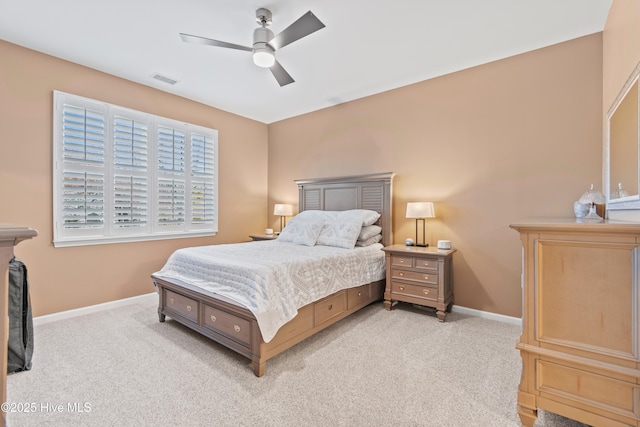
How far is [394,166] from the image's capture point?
411cm

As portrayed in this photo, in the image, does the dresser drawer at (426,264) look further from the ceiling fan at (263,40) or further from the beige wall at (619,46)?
the ceiling fan at (263,40)

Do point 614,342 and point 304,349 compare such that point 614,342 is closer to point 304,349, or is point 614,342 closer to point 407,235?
point 304,349

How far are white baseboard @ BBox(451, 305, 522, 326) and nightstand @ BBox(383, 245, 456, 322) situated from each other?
4.9 inches

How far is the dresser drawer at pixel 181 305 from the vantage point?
Result: 9.04 ft

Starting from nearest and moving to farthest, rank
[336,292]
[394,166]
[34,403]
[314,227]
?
[34,403] → [336,292] → [314,227] → [394,166]

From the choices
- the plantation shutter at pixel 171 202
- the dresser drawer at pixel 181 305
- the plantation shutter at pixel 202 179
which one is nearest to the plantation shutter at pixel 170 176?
→ the plantation shutter at pixel 171 202

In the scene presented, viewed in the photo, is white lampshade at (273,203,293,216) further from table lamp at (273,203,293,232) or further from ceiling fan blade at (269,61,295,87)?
ceiling fan blade at (269,61,295,87)

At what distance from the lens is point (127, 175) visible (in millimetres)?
3787

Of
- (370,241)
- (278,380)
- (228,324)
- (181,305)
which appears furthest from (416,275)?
(181,305)

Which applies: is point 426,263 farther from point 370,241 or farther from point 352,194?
point 352,194

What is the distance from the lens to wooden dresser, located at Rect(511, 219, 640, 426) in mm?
1405

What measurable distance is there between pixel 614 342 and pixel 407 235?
102 inches

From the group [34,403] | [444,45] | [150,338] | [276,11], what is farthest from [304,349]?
[444,45]

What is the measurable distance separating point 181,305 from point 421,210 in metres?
2.84
